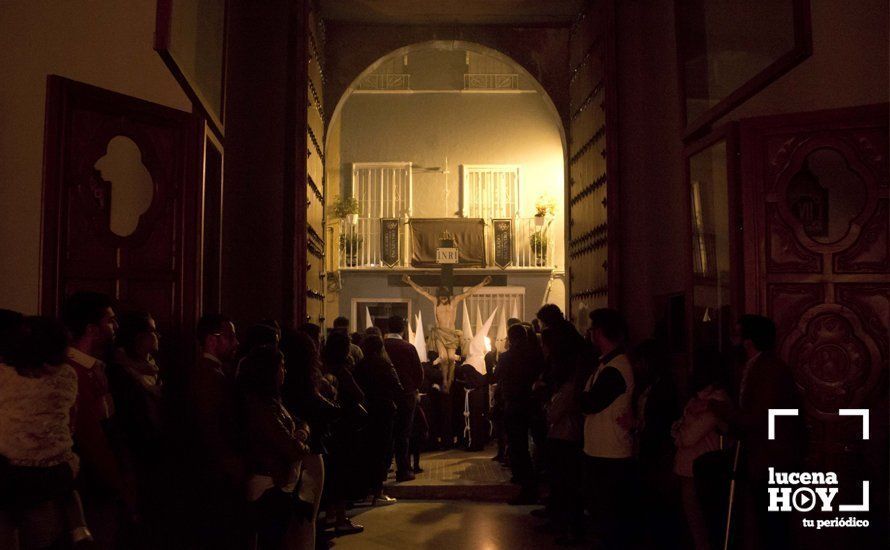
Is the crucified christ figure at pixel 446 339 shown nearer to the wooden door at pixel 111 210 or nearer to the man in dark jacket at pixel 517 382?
the man in dark jacket at pixel 517 382

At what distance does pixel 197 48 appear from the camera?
4.93 metres

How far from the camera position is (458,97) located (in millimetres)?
16891

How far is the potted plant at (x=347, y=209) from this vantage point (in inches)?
625

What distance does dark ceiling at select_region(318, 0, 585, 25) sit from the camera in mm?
9156

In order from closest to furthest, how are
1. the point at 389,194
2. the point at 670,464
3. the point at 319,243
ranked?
the point at 670,464
the point at 319,243
the point at 389,194

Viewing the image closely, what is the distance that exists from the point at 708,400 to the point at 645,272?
319 centimetres

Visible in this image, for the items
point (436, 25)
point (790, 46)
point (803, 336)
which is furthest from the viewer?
point (436, 25)

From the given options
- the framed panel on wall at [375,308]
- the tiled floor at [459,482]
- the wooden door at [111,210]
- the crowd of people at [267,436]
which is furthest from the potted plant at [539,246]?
the wooden door at [111,210]

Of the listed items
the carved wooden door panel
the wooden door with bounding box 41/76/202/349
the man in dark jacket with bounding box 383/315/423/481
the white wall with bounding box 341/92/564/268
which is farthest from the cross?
the carved wooden door panel

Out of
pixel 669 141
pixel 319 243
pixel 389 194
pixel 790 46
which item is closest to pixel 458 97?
pixel 389 194

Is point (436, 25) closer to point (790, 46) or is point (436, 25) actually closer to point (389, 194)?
point (790, 46)

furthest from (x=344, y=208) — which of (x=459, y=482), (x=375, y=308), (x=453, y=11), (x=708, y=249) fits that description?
(x=708, y=249)

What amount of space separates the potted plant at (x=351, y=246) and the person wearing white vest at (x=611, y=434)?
11.8 m

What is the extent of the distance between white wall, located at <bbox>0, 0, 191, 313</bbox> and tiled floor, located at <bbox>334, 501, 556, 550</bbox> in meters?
2.75
